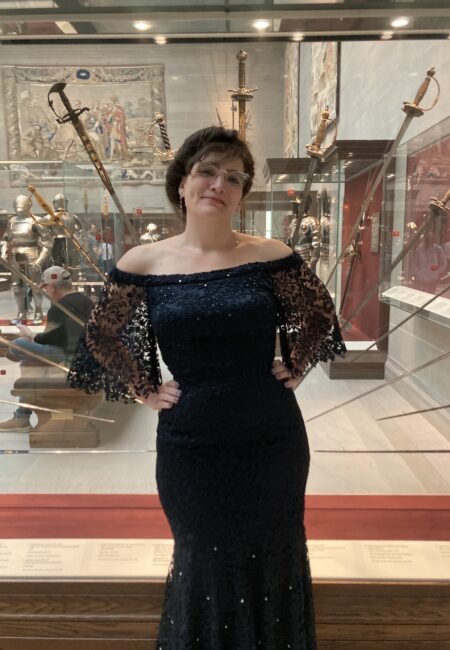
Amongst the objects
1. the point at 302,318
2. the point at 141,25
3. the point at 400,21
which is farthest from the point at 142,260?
the point at 400,21

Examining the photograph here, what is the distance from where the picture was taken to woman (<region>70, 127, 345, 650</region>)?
1053 mm

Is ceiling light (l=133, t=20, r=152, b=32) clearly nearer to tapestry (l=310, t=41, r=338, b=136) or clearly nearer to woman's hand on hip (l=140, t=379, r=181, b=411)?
tapestry (l=310, t=41, r=338, b=136)

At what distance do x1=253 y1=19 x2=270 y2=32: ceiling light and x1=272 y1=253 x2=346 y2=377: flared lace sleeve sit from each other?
837 mm

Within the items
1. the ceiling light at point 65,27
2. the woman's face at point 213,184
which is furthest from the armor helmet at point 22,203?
the woman's face at point 213,184

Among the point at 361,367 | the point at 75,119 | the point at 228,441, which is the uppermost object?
the point at 75,119

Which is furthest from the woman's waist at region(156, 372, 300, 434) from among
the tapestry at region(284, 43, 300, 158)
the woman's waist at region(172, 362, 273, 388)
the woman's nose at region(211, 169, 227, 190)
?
the tapestry at region(284, 43, 300, 158)

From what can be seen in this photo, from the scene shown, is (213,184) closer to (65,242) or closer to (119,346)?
(119,346)

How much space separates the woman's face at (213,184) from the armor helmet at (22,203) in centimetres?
150

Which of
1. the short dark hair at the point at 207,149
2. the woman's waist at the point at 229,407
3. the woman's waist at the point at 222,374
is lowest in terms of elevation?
the woman's waist at the point at 229,407

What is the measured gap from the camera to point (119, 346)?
1228mm

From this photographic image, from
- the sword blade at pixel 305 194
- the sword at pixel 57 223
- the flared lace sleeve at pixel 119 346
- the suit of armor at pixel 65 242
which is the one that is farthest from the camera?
the suit of armor at pixel 65 242

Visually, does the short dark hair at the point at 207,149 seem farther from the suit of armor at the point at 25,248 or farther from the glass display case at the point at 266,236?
the suit of armor at the point at 25,248

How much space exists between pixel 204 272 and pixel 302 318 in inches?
10.2

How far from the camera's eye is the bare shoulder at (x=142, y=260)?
1139 mm
